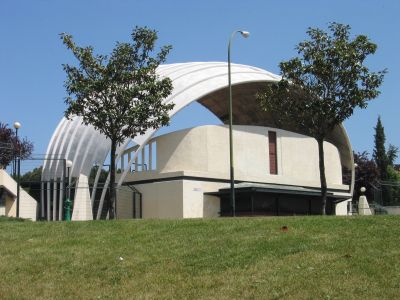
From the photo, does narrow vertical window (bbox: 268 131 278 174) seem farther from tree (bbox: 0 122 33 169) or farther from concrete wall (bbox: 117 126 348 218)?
tree (bbox: 0 122 33 169)

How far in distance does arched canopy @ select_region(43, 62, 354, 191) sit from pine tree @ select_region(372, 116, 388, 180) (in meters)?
14.8

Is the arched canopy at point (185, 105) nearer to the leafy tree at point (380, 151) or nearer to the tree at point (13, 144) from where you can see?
the tree at point (13, 144)

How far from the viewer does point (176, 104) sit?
40.8 m

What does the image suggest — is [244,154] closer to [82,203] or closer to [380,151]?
[82,203]

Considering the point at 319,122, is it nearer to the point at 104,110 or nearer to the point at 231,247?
the point at 104,110

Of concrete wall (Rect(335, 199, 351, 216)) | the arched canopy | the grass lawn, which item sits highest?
the arched canopy

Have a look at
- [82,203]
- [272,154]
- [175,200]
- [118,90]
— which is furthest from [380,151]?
[118,90]

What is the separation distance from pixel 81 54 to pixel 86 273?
14.9 metres

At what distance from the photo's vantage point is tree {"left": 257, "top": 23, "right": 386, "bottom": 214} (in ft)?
83.6

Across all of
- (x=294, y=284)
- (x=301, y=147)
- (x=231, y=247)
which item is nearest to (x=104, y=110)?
(x=231, y=247)

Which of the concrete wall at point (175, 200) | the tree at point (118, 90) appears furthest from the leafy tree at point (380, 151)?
the tree at point (118, 90)

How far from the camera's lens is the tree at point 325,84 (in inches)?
1003

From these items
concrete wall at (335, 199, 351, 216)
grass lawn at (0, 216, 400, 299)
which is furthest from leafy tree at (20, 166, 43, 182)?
grass lawn at (0, 216, 400, 299)

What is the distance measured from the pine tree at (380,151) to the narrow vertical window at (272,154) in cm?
2767
